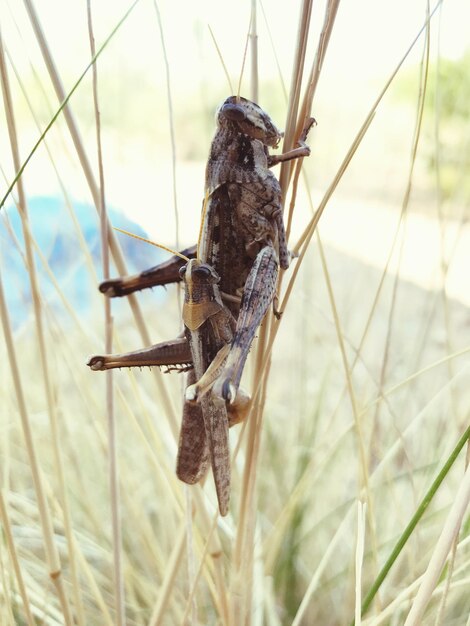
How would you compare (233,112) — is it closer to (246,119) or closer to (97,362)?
(246,119)

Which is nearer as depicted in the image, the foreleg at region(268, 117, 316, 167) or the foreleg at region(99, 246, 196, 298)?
the foreleg at region(268, 117, 316, 167)

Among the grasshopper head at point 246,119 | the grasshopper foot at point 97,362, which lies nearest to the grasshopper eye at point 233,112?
the grasshopper head at point 246,119

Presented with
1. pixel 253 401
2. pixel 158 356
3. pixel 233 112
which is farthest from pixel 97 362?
pixel 233 112

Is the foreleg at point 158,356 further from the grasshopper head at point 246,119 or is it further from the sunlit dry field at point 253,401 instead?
the grasshopper head at point 246,119

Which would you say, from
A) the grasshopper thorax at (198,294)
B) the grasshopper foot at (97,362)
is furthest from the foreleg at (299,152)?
the grasshopper foot at (97,362)

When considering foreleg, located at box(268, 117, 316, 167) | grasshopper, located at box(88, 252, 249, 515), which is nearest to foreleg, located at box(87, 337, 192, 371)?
grasshopper, located at box(88, 252, 249, 515)

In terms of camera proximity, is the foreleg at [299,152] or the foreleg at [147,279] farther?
the foreleg at [147,279]

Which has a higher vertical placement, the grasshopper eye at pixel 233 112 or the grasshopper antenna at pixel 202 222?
the grasshopper eye at pixel 233 112

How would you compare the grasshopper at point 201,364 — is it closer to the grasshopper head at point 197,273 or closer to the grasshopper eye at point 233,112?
the grasshopper head at point 197,273

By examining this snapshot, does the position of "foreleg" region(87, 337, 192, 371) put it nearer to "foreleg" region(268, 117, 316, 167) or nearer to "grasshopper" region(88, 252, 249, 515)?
"grasshopper" region(88, 252, 249, 515)
